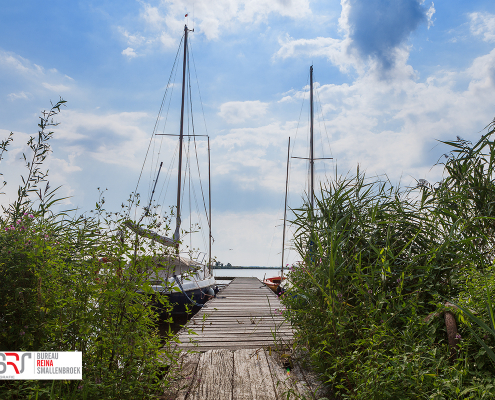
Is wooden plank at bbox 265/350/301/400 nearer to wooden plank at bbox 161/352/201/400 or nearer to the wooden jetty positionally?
the wooden jetty

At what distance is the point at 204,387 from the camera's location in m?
2.67

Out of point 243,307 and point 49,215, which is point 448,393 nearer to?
point 49,215

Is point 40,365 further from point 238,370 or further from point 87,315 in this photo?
point 238,370

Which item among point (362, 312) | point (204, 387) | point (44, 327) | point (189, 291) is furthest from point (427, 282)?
point (189, 291)

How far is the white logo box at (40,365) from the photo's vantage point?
1.96 m

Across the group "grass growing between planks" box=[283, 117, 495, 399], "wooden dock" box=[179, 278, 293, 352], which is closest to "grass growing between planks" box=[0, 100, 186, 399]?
"wooden dock" box=[179, 278, 293, 352]

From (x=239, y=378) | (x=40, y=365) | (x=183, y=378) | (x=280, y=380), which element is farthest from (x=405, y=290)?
(x=40, y=365)

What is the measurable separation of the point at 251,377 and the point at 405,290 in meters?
1.66

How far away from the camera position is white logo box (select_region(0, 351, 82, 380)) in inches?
77.0

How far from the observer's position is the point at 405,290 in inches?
95.8

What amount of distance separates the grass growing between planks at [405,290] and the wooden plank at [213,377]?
0.82 meters

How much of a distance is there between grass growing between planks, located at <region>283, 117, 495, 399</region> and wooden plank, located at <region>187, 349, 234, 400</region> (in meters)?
0.82

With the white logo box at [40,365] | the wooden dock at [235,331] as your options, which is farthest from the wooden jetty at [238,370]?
the white logo box at [40,365]

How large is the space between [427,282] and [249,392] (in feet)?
5.77
